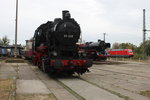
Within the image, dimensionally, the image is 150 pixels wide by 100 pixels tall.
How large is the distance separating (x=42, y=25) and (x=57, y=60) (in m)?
4.68

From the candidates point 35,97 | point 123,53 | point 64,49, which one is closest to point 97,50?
point 64,49

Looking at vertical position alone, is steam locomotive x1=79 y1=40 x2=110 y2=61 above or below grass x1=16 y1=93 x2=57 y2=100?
above

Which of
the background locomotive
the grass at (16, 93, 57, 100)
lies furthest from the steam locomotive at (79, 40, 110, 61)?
the background locomotive

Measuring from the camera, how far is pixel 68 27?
15.5 m

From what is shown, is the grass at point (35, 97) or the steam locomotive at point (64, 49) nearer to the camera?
the grass at point (35, 97)

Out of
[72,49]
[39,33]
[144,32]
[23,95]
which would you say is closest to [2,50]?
[144,32]

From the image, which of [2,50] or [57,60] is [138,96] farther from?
[2,50]

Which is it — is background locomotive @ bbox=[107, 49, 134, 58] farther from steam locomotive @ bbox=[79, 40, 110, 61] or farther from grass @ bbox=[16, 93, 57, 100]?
grass @ bbox=[16, 93, 57, 100]

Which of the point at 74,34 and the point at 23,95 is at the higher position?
the point at 74,34

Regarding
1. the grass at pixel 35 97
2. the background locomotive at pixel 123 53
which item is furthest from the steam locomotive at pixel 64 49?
the background locomotive at pixel 123 53

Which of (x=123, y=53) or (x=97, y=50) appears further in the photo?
(x=123, y=53)

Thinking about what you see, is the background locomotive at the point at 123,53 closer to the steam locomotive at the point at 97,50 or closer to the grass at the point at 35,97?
the steam locomotive at the point at 97,50

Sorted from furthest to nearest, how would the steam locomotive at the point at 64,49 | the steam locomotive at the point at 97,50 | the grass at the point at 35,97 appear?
the steam locomotive at the point at 97,50, the steam locomotive at the point at 64,49, the grass at the point at 35,97

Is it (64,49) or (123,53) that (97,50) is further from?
(123,53)
